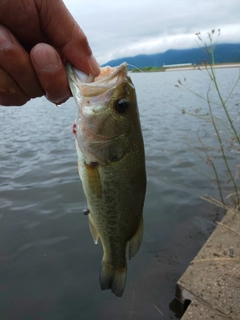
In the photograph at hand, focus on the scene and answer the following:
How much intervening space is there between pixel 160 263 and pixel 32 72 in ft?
12.3

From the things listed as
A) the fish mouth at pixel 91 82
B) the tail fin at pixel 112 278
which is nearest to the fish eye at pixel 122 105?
the fish mouth at pixel 91 82

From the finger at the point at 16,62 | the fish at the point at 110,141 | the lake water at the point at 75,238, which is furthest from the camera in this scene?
the lake water at the point at 75,238

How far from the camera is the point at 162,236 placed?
209 inches

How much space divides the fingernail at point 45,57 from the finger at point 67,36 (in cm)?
17

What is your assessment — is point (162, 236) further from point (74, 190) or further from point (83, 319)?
point (74, 190)

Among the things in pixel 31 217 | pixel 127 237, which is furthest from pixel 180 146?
pixel 127 237

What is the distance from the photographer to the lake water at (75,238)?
13.0 feet

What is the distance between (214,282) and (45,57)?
9.91 ft

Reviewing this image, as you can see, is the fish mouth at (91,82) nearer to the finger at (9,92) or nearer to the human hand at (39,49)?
the human hand at (39,49)

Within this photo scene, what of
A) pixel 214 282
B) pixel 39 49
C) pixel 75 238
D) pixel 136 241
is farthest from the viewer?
pixel 75 238

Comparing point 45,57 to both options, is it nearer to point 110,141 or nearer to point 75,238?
point 110,141

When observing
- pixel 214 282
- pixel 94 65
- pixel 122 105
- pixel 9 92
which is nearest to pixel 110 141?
pixel 122 105

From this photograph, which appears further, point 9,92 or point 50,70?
point 9,92

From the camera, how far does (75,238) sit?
5297 millimetres
